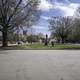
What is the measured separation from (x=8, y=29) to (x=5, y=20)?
1.86 metres

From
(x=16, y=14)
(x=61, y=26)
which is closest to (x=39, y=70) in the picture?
(x=16, y=14)

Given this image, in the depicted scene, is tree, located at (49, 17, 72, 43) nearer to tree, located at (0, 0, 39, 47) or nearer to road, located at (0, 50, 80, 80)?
tree, located at (0, 0, 39, 47)

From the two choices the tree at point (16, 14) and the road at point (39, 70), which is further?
the tree at point (16, 14)

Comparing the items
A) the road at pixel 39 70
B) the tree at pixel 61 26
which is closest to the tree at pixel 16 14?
the road at pixel 39 70

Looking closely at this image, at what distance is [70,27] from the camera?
10325 cm

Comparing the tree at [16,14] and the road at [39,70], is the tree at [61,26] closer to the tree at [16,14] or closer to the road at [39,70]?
the tree at [16,14]

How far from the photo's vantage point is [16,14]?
47.4 meters

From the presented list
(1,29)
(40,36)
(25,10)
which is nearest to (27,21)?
(25,10)

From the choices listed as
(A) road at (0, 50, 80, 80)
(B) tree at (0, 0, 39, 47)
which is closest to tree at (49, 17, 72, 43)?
(B) tree at (0, 0, 39, 47)

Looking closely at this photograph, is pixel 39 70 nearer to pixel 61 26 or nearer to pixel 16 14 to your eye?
pixel 16 14

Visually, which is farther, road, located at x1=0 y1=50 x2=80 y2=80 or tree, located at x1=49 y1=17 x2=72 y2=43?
tree, located at x1=49 y1=17 x2=72 y2=43

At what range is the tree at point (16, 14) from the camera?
152 ft

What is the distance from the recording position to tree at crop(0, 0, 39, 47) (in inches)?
1823

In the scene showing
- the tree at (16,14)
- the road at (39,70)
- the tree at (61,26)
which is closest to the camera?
the road at (39,70)
